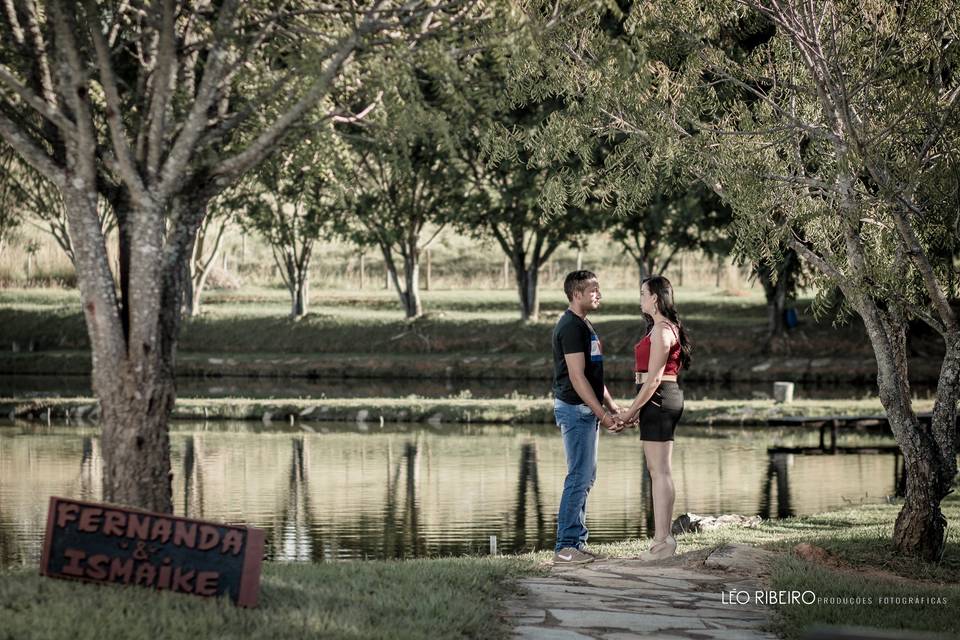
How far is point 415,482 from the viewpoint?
711 inches

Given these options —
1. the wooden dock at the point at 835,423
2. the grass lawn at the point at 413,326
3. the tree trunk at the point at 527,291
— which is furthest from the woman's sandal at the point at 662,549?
the tree trunk at the point at 527,291

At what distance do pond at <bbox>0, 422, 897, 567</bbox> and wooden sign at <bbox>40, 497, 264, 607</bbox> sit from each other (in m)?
5.10

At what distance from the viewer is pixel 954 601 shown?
8609 mm

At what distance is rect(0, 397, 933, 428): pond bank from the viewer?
2531cm

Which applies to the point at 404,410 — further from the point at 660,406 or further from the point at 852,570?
the point at 852,570

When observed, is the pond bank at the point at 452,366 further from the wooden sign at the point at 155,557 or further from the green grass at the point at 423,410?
the wooden sign at the point at 155,557

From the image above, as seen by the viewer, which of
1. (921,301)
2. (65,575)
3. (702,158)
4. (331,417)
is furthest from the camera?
(331,417)

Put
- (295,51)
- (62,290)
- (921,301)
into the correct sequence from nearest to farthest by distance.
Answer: (295,51) < (921,301) < (62,290)

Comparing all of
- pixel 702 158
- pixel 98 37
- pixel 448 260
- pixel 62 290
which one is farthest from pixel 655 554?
pixel 448 260

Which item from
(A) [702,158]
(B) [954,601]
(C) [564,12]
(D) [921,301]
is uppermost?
(C) [564,12]

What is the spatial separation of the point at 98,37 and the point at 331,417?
747 inches

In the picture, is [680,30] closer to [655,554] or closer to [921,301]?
[655,554]

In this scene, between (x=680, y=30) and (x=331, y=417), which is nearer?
(x=680, y=30)

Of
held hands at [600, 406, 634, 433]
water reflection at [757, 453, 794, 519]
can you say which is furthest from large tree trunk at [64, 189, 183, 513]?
water reflection at [757, 453, 794, 519]
